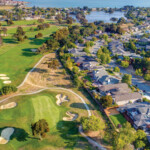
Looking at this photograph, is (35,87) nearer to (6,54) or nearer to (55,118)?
(55,118)

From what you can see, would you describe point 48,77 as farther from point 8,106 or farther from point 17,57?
point 17,57

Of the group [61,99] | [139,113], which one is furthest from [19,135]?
[139,113]

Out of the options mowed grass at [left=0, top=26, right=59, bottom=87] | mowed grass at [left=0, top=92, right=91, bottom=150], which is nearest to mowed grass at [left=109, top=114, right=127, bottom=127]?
mowed grass at [left=0, top=92, right=91, bottom=150]

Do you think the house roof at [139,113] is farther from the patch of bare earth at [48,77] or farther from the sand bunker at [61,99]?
the patch of bare earth at [48,77]

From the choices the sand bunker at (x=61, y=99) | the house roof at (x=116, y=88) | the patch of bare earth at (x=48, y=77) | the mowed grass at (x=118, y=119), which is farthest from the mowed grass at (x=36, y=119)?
the house roof at (x=116, y=88)

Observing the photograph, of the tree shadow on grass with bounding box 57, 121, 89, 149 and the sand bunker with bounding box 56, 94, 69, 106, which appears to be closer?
the tree shadow on grass with bounding box 57, 121, 89, 149

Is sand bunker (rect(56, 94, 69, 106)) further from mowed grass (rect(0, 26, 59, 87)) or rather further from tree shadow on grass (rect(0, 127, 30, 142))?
mowed grass (rect(0, 26, 59, 87))
